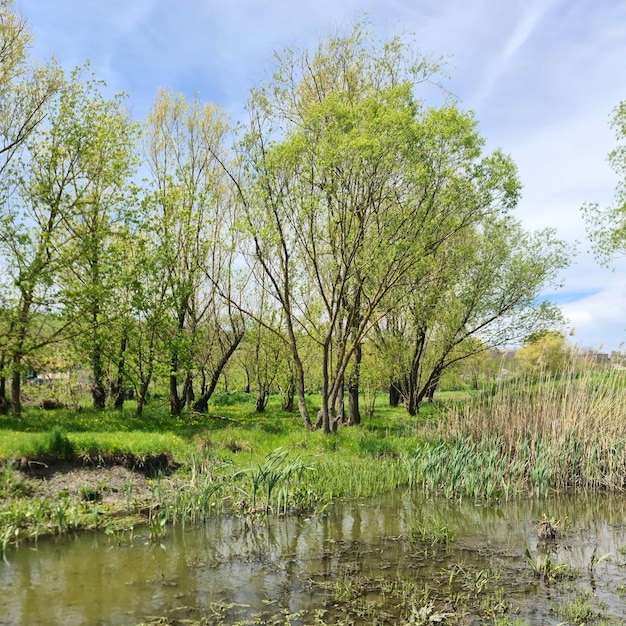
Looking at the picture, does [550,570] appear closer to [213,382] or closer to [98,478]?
[98,478]

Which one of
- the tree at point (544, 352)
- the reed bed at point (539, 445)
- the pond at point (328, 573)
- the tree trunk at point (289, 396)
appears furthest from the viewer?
the tree trunk at point (289, 396)

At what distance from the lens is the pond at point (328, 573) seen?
5723 millimetres

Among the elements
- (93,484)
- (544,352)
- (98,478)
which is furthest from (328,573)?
(544,352)

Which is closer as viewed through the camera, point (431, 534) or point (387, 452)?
point (431, 534)

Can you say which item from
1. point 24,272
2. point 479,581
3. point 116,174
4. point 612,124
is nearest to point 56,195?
point 116,174

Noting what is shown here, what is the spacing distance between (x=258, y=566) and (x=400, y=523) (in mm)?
3215

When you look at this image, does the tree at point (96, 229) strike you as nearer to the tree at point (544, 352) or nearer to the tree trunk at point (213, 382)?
the tree trunk at point (213, 382)

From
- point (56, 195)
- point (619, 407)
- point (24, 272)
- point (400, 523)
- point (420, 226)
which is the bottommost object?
point (400, 523)

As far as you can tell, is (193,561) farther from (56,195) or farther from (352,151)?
Answer: (56,195)

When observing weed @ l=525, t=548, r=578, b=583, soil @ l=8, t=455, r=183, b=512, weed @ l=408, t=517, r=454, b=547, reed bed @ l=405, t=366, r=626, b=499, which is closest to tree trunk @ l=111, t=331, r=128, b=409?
soil @ l=8, t=455, r=183, b=512

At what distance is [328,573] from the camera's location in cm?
696

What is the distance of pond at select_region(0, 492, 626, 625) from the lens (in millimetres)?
5723

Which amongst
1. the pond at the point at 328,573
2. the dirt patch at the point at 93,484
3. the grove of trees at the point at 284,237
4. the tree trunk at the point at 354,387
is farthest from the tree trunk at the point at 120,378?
the pond at the point at 328,573

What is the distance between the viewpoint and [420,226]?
17266 mm
